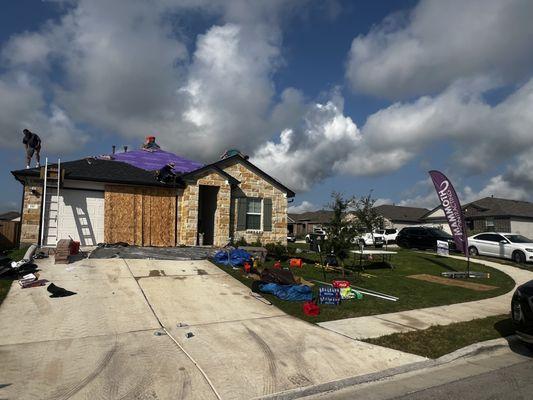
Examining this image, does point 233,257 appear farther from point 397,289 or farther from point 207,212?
point 207,212

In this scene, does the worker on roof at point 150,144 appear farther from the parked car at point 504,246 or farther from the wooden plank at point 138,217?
the parked car at point 504,246

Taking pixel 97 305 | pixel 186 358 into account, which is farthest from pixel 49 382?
pixel 97 305

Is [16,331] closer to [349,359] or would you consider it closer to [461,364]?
[349,359]

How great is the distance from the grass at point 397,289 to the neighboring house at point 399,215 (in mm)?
41159

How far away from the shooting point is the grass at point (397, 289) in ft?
28.3

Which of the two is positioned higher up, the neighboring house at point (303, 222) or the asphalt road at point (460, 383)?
the neighboring house at point (303, 222)

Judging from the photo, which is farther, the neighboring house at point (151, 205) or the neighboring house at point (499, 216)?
the neighboring house at point (499, 216)

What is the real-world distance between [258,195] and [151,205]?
5200 millimetres

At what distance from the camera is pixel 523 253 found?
1980 centimetres

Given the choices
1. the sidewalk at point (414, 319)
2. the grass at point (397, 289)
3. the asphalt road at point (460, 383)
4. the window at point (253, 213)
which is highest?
the window at point (253, 213)

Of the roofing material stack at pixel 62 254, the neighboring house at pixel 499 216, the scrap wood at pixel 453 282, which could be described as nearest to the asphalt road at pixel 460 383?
the scrap wood at pixel 453 282

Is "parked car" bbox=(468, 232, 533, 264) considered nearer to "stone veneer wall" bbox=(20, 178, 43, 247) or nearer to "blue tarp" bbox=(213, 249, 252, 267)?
"blue tarp" bbox=(213, 249, 252, 267)

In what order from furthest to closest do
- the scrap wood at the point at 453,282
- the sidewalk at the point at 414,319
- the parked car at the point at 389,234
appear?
the parked car at the point at 389,234
the scrap wood at the point at 453,282
the sidewalk at the point at 414,319

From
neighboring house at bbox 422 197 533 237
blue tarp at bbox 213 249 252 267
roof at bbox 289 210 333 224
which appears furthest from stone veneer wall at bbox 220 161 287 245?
roof at bbox 289 210 333 224
